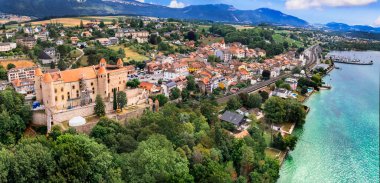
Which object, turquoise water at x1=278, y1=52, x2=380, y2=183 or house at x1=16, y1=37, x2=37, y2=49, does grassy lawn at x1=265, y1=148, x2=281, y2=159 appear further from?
house at x1=16, y1=37, x2=37, y2=49

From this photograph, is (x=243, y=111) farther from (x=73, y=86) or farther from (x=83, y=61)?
(x=83, y=61)

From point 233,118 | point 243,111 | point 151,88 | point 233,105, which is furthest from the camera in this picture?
point 151,88

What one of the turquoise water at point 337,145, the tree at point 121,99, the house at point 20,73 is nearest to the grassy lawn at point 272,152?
the turquoise water at point 337,145

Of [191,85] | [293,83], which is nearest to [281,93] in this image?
[293,83]

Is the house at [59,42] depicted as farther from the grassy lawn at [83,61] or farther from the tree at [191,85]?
the tree at [191,85]

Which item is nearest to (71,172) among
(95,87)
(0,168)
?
(0,168)

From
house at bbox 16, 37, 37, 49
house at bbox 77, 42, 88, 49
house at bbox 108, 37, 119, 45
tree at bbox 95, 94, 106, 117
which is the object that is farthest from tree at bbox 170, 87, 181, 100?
house at bbox 108, 37, 119, 45

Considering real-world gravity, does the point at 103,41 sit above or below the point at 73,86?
above
